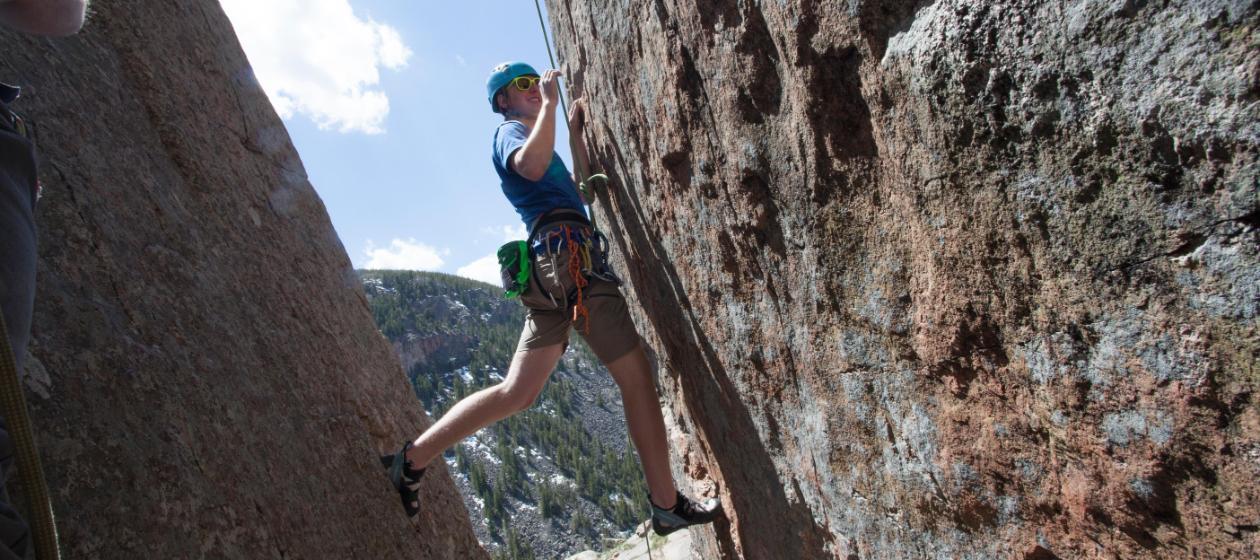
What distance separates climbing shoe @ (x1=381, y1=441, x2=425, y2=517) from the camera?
4078 millimetres

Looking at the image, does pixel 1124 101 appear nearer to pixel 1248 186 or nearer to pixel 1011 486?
pixel 1248 186

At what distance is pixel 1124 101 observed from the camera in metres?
1.62

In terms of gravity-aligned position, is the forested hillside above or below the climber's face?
above

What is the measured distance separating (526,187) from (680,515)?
6.46 feet

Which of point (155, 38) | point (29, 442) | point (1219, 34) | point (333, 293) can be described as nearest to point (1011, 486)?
point (1219, 34)

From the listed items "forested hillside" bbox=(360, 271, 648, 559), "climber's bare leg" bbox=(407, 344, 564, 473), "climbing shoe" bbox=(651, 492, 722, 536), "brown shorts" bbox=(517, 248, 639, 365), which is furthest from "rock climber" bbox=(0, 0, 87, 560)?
"forested hillside" bbox=(360, 271, 648, 559)

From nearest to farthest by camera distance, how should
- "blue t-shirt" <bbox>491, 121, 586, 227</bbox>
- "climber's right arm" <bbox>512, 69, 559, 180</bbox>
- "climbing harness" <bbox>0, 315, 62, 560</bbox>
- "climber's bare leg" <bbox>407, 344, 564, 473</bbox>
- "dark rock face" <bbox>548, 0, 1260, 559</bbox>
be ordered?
1. "dark rock face" <bbox>548, 0, 1260, 559</bbox>
2. "climbing harness" <bbox>0, 315, 62, 560</bbox>
3. "climber's right arm" <bbox>512, 69, 559, 180</bbox>
4. "climber's bare leg" <bbox>407, 344, 564, 473</bbox>
5. "blue t-shirt" <bbox>491, 121, 586, 227</bbox>

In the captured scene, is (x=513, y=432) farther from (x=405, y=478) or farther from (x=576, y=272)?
(x=576, y=272)

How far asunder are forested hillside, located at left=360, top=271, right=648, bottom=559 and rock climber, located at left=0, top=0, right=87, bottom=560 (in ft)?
259

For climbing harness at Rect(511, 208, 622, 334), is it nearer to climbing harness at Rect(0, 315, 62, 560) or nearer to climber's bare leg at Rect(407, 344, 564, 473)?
climber's bare leg at Rect(407, 344, 564, 473)

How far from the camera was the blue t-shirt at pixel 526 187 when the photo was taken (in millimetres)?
3906

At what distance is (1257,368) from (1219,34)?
0.69 meters

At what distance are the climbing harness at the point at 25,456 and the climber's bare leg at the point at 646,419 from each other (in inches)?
99.3

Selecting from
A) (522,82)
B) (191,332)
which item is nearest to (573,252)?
(522,82)
